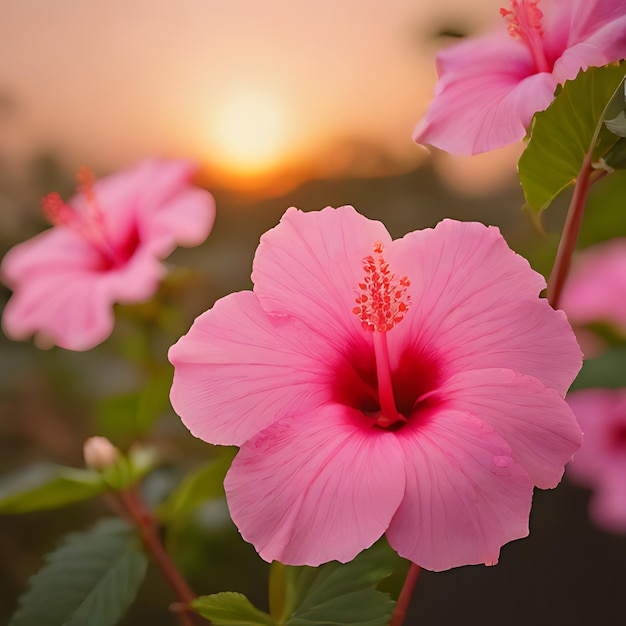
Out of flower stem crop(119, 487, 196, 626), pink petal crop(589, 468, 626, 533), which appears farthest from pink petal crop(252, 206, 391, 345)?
pink petal crop(589, 468, 626, 533)

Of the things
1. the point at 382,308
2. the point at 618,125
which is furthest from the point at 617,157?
the point at 382,308

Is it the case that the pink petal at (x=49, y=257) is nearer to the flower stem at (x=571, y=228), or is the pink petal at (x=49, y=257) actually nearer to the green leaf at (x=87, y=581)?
the green leaf at (x=87, y=581)

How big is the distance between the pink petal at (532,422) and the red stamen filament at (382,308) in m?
0.06

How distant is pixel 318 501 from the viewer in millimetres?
341

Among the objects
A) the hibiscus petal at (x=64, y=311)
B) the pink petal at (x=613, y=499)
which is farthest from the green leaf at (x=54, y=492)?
the pink petal at (x=613, y=499)

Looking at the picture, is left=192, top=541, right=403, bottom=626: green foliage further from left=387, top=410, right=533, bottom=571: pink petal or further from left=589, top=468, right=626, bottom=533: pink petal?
left=589, top=468, right=626, bottom=533: pink petal

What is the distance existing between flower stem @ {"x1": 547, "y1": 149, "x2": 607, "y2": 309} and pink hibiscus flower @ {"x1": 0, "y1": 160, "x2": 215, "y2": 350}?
0.30 m

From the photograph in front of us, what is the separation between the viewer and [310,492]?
343 millimetres

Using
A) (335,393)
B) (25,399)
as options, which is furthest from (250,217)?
(335,393)

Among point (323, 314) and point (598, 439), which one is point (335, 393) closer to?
point (323, 314)

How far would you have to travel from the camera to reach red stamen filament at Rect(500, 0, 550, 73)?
1.36 feet

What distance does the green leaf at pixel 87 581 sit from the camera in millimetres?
469

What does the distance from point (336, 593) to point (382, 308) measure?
17cm

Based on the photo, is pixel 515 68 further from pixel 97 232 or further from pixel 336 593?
pixel 97 232
